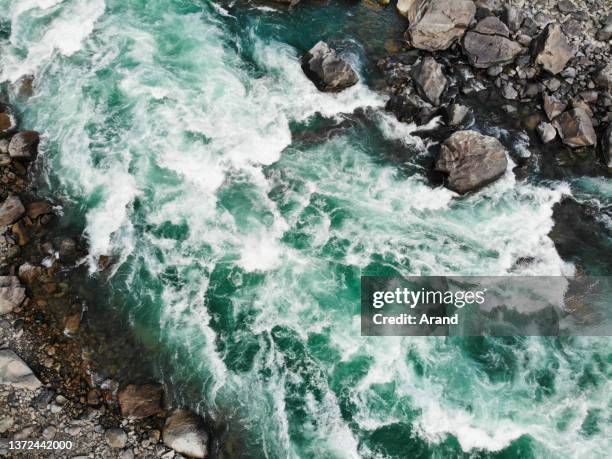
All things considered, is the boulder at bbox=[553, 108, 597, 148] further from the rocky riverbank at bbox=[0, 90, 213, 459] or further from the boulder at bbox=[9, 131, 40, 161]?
the boulder at bbox=[9, 131, 40, 161]

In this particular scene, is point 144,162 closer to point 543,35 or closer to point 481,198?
point 481,198

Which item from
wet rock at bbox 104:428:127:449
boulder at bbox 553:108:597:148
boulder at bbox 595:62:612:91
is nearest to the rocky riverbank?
wet rock at bbox 104:428:127:449

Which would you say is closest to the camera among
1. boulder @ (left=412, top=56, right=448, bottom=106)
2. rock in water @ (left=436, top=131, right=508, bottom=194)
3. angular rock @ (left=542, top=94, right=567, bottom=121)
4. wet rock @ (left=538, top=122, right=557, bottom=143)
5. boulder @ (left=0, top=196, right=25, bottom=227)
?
boulder @ (left=0, top=196, right=25, bottom=227)

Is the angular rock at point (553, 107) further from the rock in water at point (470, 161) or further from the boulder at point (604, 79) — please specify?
the rock in water at point (470, 161)

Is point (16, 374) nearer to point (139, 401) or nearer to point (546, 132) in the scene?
point (139, 401)

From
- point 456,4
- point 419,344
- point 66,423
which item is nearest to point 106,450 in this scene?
point 66,423

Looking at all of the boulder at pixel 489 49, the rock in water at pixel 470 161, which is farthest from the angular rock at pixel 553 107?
the rock in water at pixel 470 161
